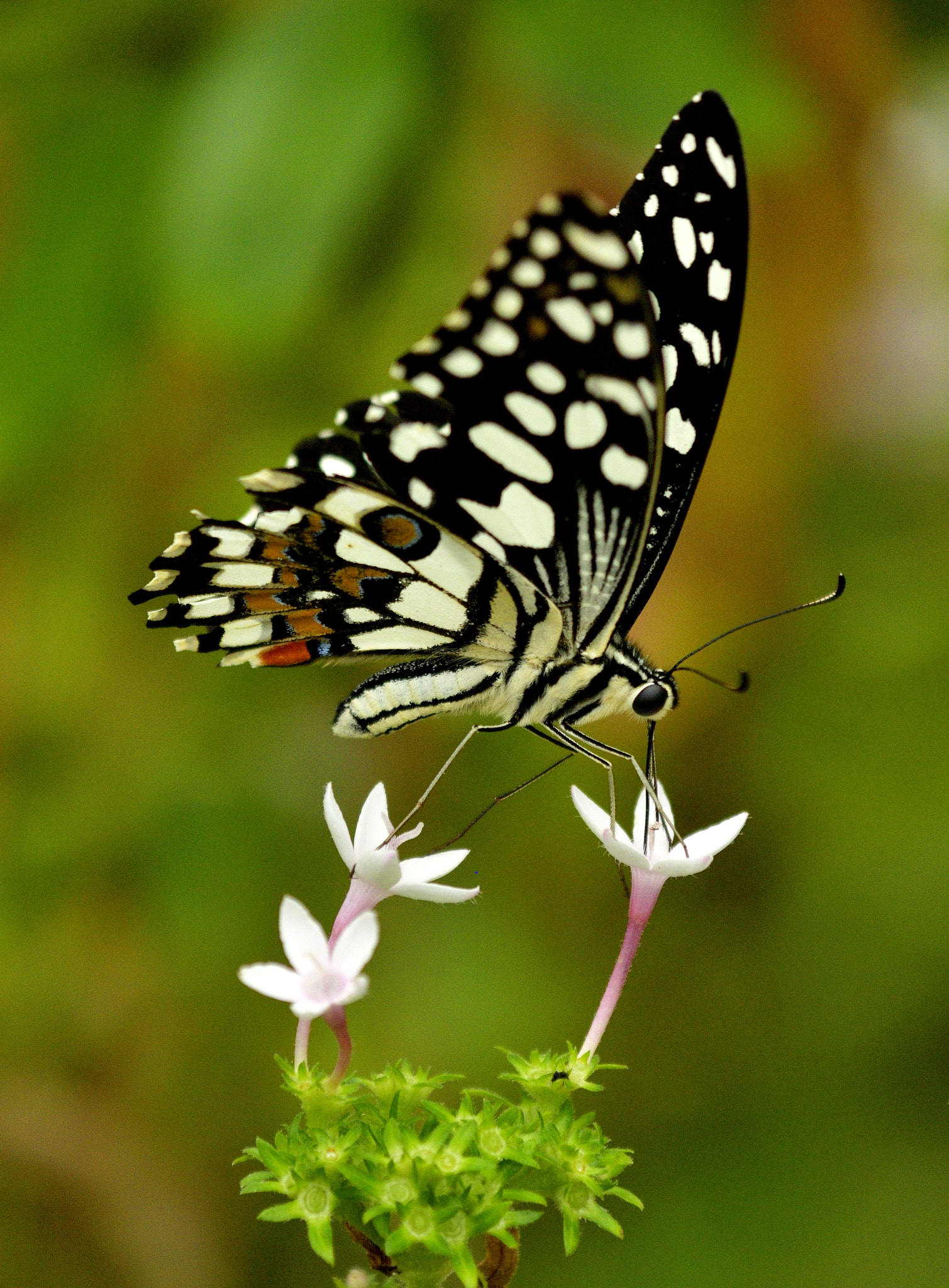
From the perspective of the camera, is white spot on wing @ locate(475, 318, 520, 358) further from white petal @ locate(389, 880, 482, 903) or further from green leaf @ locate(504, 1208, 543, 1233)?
green leaf @ locate(504, 1208, 543, 1233)

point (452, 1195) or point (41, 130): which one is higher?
point (41, 130)

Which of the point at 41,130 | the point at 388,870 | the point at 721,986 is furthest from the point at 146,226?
the point at 721,986

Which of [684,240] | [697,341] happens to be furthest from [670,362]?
[684,240]

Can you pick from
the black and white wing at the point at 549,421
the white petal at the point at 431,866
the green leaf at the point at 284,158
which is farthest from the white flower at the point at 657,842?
the green leaf at the point at 284,158

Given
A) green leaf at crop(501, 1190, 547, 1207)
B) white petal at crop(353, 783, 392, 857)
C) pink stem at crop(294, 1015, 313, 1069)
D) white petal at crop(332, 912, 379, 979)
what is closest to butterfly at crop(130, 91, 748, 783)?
white petal at crop(353, 783, 392, 857)

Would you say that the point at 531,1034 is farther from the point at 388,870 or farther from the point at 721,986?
the point at 388,870

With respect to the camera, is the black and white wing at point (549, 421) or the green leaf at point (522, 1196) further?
the black and white wing at point (549, 421)

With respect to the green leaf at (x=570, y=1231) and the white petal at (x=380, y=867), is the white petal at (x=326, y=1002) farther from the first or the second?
the green leaf at (x=570, y=1231)
